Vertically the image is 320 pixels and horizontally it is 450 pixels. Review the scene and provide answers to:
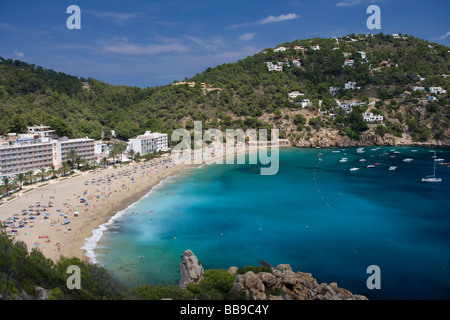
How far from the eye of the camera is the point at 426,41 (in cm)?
9469

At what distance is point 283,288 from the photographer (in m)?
13.5

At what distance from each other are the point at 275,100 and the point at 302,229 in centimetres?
5123

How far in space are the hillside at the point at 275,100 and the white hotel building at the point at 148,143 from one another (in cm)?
459

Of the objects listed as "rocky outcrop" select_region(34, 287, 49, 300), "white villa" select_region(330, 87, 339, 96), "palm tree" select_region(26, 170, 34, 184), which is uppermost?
"white villa" select_region(330, 87, 339, 96)

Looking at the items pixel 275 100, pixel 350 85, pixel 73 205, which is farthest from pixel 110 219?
pixel 350 85

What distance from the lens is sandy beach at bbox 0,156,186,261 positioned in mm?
20605

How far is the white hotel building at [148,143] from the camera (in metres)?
48.6

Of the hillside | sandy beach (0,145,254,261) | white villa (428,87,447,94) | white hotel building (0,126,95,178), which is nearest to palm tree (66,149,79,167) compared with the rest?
white hotel building (0,126,95,178)

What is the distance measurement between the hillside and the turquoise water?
24.3m

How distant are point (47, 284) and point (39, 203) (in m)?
18.9

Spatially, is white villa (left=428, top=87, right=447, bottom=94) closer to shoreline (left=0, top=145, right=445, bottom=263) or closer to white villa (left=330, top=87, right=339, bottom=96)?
white villa (left=330, top=87, right=339, bottom=96)

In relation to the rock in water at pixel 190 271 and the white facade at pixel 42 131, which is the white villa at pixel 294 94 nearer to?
the white facade at pixel 42 131

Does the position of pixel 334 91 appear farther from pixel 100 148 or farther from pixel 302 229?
pixel 302 229

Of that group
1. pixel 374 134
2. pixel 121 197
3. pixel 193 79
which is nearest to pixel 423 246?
pixel 121 197
